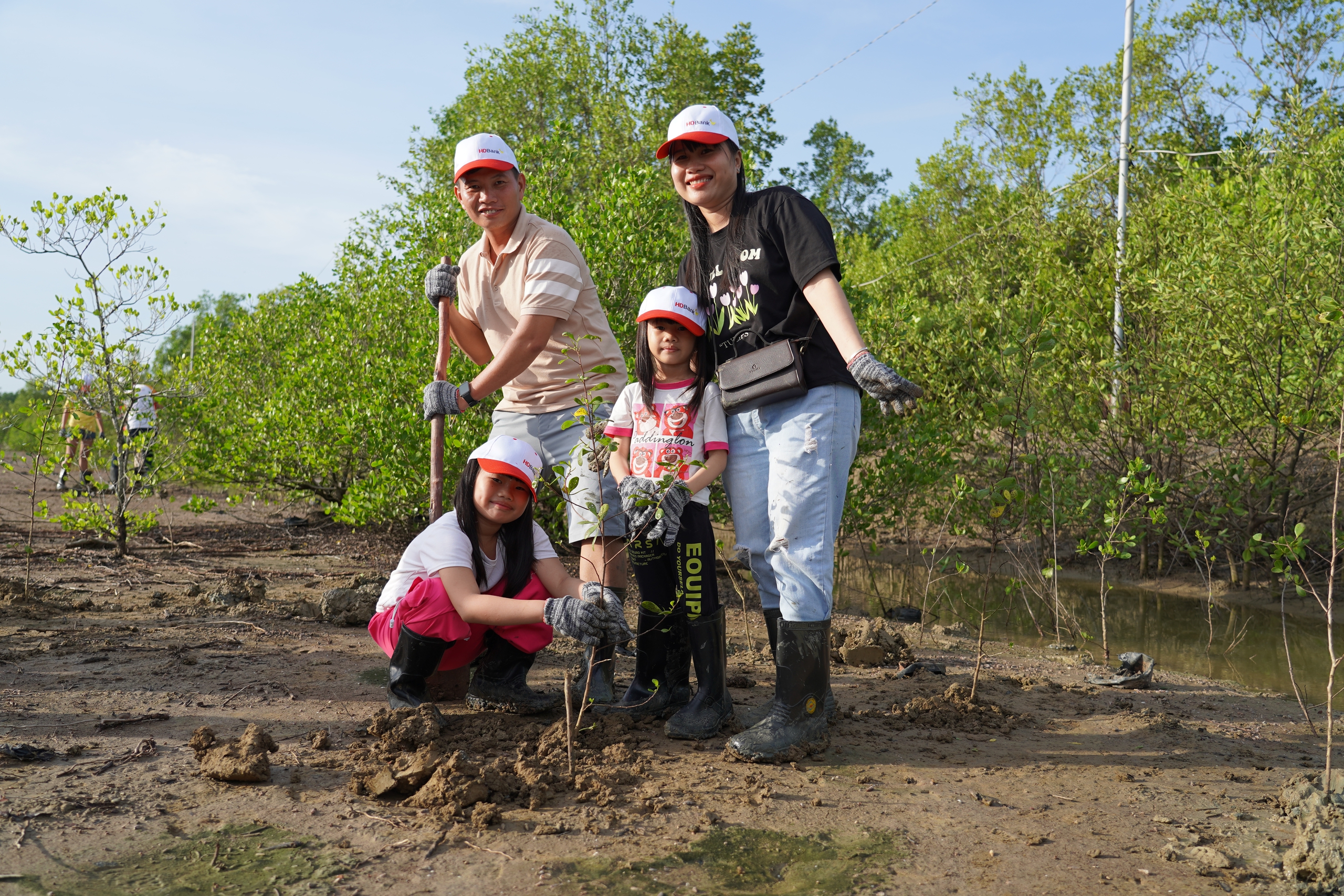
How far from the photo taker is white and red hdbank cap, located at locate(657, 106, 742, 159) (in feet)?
10.1

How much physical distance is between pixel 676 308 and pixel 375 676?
Result: 2080 mm

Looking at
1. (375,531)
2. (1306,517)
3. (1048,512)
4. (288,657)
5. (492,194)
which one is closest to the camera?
(492,194)

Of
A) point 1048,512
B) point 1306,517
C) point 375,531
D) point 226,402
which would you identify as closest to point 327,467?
point 375,531

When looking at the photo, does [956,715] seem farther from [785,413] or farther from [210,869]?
[210,869]

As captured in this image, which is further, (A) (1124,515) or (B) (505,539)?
(A) (1124,515)

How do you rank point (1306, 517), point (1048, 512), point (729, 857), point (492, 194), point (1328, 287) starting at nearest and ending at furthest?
point (729, 857) → point (492, 194) → point (1328, 287) → point (1048, 512) → point (1306, 517)

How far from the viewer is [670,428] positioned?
328cm

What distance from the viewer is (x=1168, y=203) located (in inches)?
331

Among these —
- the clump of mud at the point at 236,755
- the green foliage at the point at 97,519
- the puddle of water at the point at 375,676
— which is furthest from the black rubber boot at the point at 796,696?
the green foliage at the point at 97,519

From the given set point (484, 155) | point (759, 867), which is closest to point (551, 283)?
point (484, 155)

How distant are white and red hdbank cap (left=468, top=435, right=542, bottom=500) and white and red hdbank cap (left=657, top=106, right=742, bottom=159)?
1104mm

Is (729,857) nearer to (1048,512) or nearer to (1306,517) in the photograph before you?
(1048,512)

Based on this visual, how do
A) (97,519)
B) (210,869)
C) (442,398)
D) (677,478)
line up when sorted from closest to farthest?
1. (210,869)
2. (677,478)
3. (442,398)
4. (97,519)

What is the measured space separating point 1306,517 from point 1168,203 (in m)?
2.94
